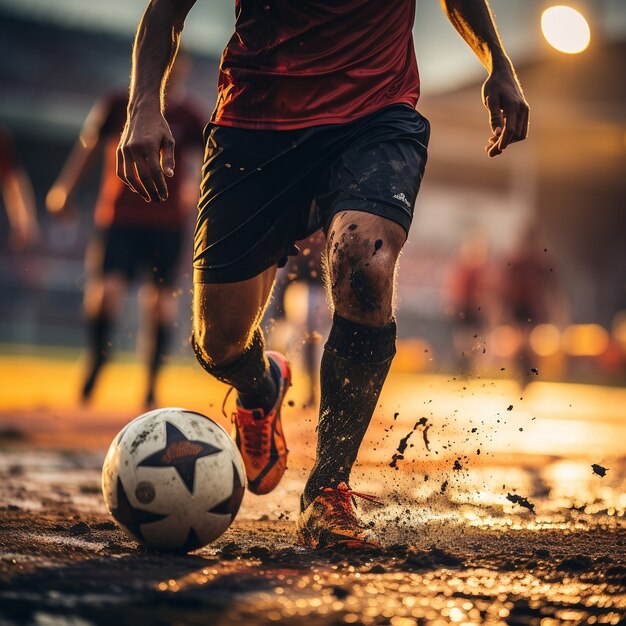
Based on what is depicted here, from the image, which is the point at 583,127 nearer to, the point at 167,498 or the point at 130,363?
the point at 130,363

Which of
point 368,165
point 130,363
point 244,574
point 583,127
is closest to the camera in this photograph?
point 244,574

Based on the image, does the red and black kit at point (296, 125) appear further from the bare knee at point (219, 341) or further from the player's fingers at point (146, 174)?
the player's fingers at point (146, 174)

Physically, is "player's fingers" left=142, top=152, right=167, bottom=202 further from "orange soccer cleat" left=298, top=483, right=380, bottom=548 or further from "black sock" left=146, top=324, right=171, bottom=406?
"black sock" left=146, top=324, right=171, bottom=406

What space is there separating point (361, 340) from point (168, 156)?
2.50 ft

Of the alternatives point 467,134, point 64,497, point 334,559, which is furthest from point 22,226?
point 467,134

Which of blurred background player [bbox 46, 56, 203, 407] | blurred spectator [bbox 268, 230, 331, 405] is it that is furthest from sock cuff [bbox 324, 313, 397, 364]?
blurred background player [bbox 46, 56, 203, 407]

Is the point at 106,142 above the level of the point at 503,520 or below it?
above

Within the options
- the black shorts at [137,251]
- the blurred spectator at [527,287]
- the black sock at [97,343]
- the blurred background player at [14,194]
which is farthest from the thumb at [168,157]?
the blurred spectator at [527,287]

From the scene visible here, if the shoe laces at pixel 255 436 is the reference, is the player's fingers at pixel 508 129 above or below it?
above

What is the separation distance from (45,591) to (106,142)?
217 inches

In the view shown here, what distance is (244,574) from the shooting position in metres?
2.49

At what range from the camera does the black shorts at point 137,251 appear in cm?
738

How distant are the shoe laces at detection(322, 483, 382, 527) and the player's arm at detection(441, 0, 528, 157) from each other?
3.89 ft

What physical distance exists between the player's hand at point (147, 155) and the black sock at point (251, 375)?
77 centimetres
